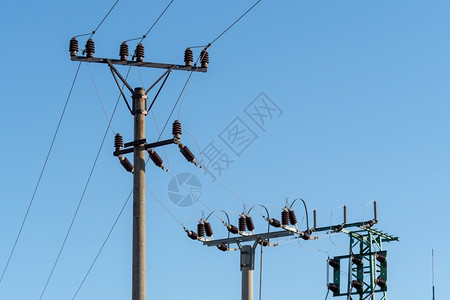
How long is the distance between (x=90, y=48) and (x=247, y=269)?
768 cm

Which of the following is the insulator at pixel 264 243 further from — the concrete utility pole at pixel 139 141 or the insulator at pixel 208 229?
the concrete utility pole at pixel 139 141

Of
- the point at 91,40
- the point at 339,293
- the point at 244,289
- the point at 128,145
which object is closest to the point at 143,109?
the point at 128,145

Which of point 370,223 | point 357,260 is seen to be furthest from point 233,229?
point 357,260

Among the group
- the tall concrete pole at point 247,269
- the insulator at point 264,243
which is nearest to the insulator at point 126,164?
the tall concrete pole at point 247,269

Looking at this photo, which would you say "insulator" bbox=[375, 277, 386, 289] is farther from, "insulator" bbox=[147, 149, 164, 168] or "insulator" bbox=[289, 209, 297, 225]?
"insulator" bbox=[147, 149, 164, 168]

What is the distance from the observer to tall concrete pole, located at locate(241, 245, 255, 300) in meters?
30.7

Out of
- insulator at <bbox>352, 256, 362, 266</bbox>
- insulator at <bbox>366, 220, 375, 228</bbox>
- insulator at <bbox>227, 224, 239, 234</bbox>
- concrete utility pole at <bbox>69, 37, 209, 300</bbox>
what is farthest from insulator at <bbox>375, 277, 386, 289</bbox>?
concrete utility pole at <bbox>69, 37, 209, 300</bbox>

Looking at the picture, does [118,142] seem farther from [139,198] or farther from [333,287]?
[333,287]

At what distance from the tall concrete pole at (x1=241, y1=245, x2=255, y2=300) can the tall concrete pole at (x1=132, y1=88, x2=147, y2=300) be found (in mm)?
5767

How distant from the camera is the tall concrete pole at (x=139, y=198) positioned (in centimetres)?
2538

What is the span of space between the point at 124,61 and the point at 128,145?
2251 mm

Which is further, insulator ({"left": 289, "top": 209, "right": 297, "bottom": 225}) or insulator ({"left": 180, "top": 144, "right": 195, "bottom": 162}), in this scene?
insulator ({"left": 289, "top": 209, "right": 297, "bottom": 225})

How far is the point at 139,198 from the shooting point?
2594cm

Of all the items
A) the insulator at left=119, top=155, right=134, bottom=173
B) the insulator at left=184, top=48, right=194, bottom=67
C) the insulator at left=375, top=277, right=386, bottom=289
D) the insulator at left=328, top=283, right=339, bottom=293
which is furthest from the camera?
the insulator at left=375, top=277, right=386, bottom=289
